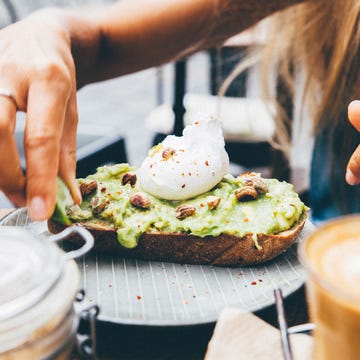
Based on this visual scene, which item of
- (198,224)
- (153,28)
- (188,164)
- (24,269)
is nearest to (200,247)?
(198,224)

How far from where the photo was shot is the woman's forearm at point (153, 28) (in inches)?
67.1

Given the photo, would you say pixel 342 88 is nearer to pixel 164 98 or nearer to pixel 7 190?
pixel 7 190

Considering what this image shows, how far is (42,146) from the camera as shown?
90 centimetres

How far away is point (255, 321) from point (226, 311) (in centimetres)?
4

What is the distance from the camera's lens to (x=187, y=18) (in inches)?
71.1

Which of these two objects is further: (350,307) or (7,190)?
(7,190)

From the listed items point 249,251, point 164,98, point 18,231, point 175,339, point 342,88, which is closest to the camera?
point 18,231

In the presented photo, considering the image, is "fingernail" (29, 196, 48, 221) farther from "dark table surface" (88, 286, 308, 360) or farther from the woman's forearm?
the woman's forearm

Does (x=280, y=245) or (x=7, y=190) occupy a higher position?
(x=7, y=190)

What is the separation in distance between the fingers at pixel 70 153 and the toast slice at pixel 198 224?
165 mm

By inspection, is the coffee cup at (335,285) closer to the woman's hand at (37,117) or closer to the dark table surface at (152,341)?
the dark table surface at (152,341)

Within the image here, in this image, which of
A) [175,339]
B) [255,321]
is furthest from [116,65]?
[255,321]

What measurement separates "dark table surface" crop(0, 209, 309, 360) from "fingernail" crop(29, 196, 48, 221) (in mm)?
203

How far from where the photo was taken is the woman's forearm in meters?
1.70
